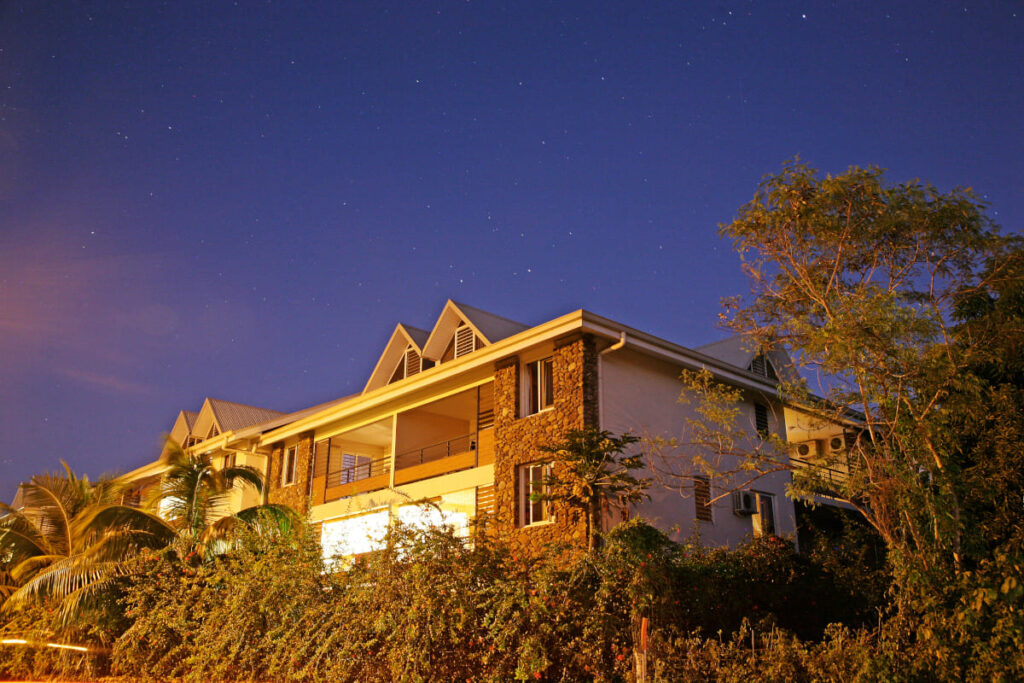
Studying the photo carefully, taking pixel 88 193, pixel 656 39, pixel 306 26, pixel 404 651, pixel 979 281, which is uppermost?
pixel 306 26

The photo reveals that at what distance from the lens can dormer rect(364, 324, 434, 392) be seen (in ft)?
77.3

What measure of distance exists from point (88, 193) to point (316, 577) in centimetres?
881

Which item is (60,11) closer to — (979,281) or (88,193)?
(88,193)

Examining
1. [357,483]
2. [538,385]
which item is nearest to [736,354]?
[538,385]

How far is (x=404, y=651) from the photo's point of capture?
994 cm

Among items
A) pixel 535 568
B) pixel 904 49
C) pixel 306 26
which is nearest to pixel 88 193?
pixel 306 26

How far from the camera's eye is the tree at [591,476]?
15.6 meters

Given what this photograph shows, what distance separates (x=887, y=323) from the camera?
404 inches

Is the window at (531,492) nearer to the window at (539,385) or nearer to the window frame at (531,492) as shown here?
the window frame at (531,492)

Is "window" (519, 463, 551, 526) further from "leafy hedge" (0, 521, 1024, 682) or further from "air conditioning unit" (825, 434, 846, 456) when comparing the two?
"air conditioning unit" (825, 434, 846, 456)

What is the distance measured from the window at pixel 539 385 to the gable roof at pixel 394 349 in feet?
17.4

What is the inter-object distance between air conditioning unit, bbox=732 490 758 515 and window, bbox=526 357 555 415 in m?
4.69

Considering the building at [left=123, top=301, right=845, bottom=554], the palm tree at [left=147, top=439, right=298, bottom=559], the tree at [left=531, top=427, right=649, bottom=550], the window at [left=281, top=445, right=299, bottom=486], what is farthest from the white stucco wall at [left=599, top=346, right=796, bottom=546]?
the window at [left=281, top=445, right=299, bottom=486]

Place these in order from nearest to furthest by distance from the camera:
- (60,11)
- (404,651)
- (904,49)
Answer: (404,651)
(904,49)
(60,11)
